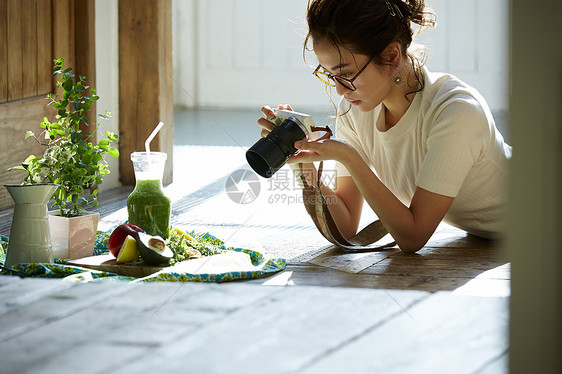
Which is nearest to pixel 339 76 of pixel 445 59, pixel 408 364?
pixel 408 364

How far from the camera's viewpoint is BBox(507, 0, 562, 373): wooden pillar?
421 millimetres

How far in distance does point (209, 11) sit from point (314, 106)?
100 cm

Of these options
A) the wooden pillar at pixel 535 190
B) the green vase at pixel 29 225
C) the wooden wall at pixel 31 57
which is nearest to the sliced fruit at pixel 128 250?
the green vase at pixel 29 225

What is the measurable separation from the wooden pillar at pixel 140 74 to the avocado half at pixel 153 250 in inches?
45.0

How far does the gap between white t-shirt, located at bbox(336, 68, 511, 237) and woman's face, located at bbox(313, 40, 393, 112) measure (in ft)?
0.28

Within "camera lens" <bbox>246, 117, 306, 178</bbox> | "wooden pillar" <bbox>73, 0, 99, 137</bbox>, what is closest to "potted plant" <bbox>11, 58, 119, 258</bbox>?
"camera lens" <bbox>246, 117, 306, 178</bbox>

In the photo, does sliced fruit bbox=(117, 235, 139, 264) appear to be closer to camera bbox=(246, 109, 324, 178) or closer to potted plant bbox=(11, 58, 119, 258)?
potted plant bbox=(11, 58, 119, 258)

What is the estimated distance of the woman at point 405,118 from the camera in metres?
1.33

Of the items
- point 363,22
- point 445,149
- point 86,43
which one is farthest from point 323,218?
point 86,43

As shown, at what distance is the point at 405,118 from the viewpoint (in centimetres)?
143

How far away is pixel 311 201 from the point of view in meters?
1.47

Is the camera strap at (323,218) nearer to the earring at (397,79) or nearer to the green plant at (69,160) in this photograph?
the earring at (397,79)

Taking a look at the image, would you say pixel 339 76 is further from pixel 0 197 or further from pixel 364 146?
pixel 0 197

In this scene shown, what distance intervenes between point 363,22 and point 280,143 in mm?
248
